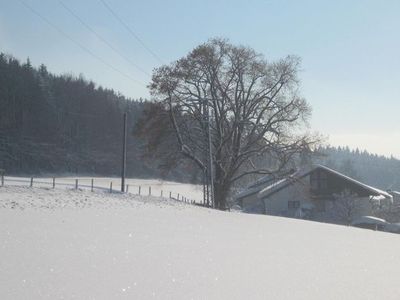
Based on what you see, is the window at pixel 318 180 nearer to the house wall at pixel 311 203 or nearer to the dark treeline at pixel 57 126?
the house wall at pixel 311 203

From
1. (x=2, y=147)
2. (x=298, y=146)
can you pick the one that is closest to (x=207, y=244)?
(x=298, y=146)

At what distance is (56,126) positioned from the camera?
3669 inches

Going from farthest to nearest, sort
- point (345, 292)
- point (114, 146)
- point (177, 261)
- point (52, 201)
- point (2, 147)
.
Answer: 1. point (114, 146)
2. point (2, 147)
3. point (52, 201)
4. point (177, 261)
5. point (345, 292)

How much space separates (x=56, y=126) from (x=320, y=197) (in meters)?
55.2

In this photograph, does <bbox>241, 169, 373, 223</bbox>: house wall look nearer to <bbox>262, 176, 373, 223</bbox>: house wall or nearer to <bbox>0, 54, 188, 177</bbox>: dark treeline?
<bbox>262, 176, 373, 223</bbox>: house wall

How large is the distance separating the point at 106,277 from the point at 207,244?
14.7 feet

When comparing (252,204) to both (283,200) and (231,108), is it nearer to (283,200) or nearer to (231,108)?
(283,200)

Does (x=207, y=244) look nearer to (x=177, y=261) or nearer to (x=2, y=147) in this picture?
(x=177, y=261)

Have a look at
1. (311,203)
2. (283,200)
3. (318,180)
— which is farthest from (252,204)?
(318,180)

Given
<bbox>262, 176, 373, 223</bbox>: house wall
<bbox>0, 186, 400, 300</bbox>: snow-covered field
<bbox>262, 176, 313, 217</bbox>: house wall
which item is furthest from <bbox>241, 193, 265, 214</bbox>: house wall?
<bbox>0, 186, 400, 300</bbox>: snow-covered field

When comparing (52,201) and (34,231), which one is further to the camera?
(52,201)

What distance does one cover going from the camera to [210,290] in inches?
259

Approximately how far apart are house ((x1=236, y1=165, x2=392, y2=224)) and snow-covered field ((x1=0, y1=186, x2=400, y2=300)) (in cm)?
Answer: 3890

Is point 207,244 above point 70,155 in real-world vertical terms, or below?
below
